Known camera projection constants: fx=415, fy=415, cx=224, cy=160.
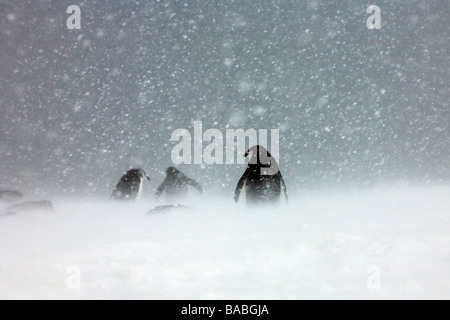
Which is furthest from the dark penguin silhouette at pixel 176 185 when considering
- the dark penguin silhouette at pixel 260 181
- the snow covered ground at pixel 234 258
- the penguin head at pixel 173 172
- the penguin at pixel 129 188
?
the snow covered ground at pixel 234 258

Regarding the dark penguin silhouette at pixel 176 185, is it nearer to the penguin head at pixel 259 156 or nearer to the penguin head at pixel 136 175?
the penguin head at pixel 136 175

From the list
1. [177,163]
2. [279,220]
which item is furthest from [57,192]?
[279,220]

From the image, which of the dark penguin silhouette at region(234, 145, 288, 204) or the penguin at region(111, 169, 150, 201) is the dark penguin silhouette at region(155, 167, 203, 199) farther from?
the dark penguin silhouette at region(234, 145, 288, 204)

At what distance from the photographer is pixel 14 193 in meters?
7.81

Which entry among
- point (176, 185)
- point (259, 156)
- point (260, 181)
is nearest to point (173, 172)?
point (176, 185)

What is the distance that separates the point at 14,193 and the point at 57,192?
4736mm

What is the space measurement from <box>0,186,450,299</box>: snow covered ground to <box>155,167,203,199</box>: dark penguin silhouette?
2.91 meters

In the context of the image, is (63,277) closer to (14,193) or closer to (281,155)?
(14,193)

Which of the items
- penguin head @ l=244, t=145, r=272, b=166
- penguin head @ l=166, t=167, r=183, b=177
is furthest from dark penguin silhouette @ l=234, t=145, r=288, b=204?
penguin head @ l=166, t=167, r=183, b=177

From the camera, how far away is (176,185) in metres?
7.81

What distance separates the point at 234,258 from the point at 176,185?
4911 millimetres

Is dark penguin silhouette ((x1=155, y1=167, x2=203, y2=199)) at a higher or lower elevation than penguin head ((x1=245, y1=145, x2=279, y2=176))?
lower

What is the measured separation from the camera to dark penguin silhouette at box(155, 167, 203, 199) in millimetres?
7766

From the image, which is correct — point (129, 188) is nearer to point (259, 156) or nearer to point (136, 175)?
point (136, 175)
